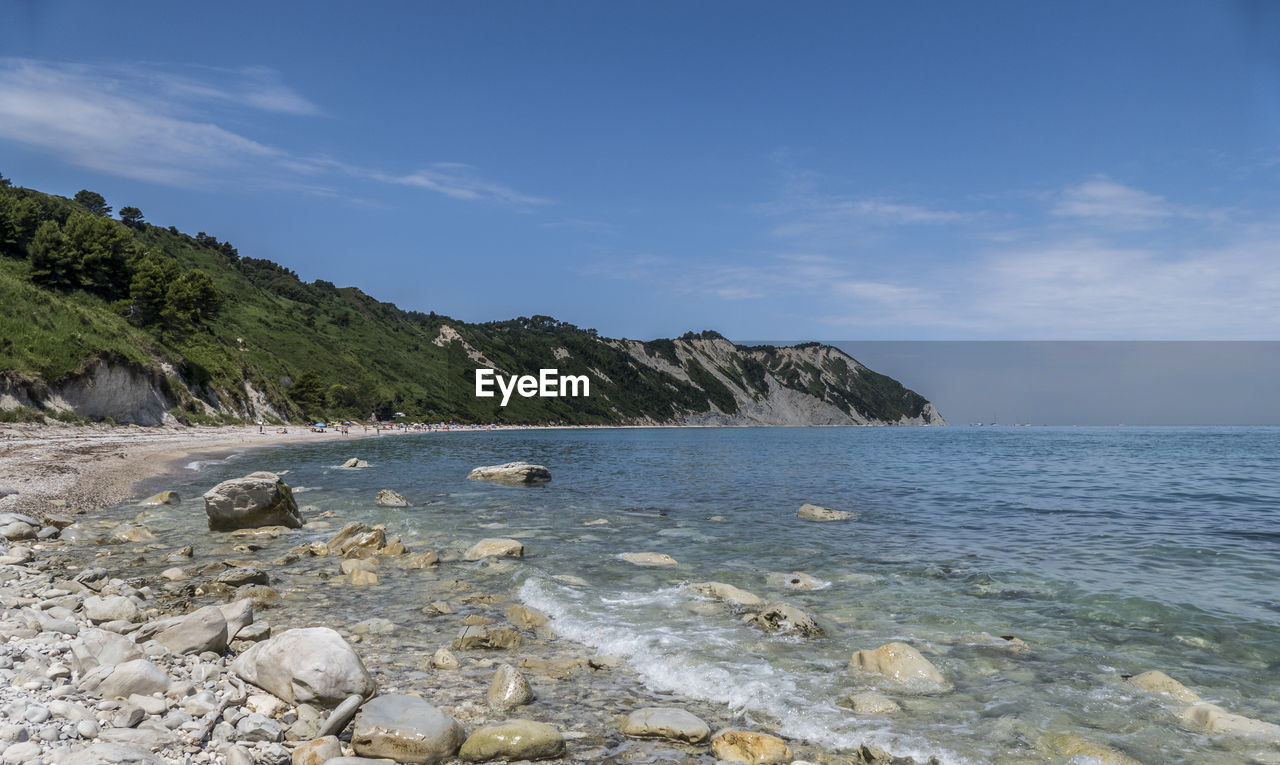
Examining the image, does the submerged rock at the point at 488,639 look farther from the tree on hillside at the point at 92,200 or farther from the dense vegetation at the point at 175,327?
the tree on hillside at the point at 92,200

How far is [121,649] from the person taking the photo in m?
7.55

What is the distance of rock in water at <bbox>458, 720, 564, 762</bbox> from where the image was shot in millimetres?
6742

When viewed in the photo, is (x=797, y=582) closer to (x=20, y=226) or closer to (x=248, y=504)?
A: (x=248, y=504)

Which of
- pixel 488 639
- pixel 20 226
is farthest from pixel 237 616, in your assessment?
pixel 20 226

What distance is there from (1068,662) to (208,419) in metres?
83.9

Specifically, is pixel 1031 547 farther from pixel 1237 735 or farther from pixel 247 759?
pixel 247 759

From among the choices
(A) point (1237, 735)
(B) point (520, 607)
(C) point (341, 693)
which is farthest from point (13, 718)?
(A) point (1237, 735)

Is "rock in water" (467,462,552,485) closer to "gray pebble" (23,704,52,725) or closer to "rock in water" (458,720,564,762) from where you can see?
"rock in water" (458,720,564,762)

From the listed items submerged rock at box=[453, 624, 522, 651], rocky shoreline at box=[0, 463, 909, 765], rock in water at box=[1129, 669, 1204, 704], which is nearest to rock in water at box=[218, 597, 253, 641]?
rocky shoreline at box=[0, 463, 909, 765]

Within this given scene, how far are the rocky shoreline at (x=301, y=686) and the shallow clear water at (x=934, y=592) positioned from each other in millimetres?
949

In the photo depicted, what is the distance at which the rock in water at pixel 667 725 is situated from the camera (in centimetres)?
732

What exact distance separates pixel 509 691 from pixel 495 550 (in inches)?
379

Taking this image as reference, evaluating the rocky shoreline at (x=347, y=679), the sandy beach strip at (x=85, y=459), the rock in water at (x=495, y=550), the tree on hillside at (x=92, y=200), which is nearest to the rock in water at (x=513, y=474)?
the sandy beach strip at (x=85, y=459)

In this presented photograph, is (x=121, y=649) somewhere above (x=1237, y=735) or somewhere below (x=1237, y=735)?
above
